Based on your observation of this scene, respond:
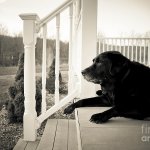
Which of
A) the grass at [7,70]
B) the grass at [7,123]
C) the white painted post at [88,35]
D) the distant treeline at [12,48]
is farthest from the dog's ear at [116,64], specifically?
the grass at [7,70]

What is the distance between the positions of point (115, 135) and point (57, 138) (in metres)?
1.00

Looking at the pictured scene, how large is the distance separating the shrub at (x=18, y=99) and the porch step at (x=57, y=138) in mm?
2030

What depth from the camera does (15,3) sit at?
24.7 ft

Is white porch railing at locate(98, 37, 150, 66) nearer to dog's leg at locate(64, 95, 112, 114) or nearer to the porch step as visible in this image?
the porch step

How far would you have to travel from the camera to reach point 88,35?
2.36 metres

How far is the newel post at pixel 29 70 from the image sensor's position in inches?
93.5

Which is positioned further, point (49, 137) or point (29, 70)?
point (29, 70)

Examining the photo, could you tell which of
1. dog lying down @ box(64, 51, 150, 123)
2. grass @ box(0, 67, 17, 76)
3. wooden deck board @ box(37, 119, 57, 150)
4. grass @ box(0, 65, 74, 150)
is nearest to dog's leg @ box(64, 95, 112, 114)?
dog lying down @ box(64, 51, 150, 123)

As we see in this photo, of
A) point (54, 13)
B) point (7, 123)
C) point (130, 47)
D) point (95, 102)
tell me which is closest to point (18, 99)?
point (7, 123)

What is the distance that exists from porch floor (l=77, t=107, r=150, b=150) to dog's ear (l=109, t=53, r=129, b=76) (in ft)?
1.12

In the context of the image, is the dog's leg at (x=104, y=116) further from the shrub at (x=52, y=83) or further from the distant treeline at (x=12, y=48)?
the shrub at (x=52, y=83)

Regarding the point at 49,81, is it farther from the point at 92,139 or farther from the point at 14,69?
the point at 92,139

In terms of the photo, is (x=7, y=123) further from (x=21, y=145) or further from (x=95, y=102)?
(x=95, y=102)

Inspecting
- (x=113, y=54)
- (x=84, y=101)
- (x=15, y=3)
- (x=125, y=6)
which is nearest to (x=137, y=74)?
(x=113, y=54)
